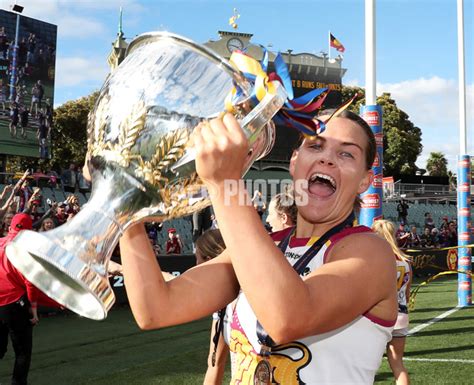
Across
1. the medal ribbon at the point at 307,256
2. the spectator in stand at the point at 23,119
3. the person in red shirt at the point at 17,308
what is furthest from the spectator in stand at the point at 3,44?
the medal ribbon at the point at 307,256

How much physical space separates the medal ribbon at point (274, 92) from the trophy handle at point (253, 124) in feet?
0.07

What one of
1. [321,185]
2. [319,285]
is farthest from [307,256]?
[319,285]

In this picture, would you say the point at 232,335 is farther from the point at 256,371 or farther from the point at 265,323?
the point at 265,323

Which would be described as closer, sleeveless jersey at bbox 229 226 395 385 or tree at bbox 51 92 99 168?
sleeveless jersey at bbox 229 226 395 385

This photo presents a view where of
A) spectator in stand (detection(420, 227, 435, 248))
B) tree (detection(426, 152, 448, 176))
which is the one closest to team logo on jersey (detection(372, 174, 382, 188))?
spectator in stand (detection(420, 227, 435, 248))

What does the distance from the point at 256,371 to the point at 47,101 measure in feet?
88.0

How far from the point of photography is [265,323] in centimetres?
124

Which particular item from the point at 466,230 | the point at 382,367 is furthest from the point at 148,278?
the point at 466,230

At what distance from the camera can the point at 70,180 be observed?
21.3 m

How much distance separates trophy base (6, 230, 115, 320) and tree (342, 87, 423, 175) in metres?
49.3

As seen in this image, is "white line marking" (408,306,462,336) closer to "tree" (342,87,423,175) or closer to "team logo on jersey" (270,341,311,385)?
"team logo on jersey" (270,341,311,385)

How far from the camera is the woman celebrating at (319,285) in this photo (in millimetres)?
1456

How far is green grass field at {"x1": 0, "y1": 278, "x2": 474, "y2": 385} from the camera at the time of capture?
6305 millimetres

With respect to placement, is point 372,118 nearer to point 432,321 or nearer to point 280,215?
point 280,215
